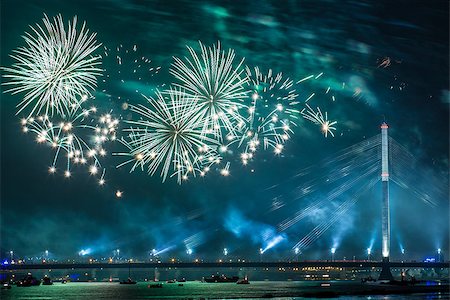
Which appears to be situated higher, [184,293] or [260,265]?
[260,265]

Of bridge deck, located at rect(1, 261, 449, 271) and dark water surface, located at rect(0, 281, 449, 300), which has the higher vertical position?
bridge deck, located at rect(1, 261, 449, 271)

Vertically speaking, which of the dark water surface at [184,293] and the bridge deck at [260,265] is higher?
the bridge deck at [260,265]

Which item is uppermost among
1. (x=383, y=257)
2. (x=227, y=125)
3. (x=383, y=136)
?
(x=383, y=136)

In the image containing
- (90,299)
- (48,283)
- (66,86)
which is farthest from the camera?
(48,283)

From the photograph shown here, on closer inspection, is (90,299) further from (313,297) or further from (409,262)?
(409,262)

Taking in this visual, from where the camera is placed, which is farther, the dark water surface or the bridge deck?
the bridge deck

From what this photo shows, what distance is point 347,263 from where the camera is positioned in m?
169

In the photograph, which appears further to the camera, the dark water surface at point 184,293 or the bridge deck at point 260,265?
the bridge deck at point 260,265

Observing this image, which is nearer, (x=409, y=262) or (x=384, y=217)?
(x=384, y=217)

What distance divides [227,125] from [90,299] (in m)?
63.6

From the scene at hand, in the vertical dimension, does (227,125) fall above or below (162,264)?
below

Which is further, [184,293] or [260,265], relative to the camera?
[260,265]

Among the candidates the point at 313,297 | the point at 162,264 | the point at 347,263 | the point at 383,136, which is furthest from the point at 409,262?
the point at 313,297

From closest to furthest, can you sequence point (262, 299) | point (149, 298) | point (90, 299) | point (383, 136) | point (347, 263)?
point (262, 299) → point (90, 299) → point (149, 298) → point (383, 136) → point (347, 263)
